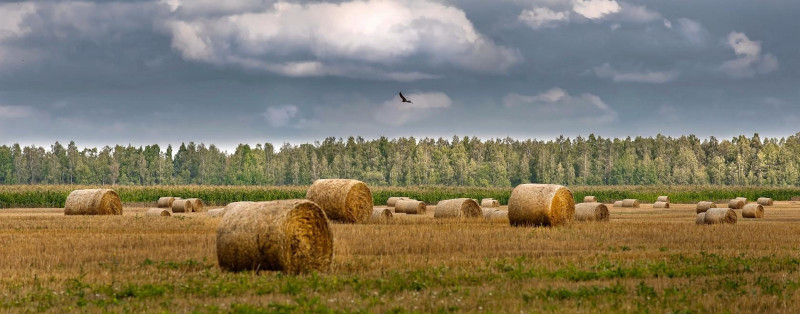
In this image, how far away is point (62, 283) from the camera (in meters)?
18.0

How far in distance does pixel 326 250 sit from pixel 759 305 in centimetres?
929

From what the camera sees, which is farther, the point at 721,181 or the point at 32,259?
the point at 721,181

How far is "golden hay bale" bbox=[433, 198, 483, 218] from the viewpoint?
143ft

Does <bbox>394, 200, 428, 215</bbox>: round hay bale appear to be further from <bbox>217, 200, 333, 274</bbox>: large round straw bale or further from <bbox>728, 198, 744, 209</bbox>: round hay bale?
<bbox>217, 200, 333, 274</bbox>: large round straw bale

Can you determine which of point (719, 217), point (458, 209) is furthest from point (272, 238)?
point (719, 217)

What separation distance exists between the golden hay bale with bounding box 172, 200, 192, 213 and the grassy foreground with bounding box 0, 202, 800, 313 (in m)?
27.5

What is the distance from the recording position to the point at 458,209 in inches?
1715

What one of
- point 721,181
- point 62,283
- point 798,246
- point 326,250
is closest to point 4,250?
point 62,283

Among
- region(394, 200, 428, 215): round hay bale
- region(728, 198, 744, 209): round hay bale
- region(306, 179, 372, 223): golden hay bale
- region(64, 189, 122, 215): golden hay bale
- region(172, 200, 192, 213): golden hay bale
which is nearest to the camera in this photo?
region(306, 179, 372, 223): golden hay bale

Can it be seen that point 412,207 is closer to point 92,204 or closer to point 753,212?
→ point 92,204

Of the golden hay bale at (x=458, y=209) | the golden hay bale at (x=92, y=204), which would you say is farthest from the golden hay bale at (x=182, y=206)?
the golden hay bale at (x=458, y=209)

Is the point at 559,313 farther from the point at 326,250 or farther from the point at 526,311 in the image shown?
the point at 326,250

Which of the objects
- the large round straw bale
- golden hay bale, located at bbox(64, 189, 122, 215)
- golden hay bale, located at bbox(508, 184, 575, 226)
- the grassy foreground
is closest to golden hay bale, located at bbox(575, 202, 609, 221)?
golden hay bale, located at bbox(508, 184, 575, 226)

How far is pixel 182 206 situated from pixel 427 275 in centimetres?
4219
